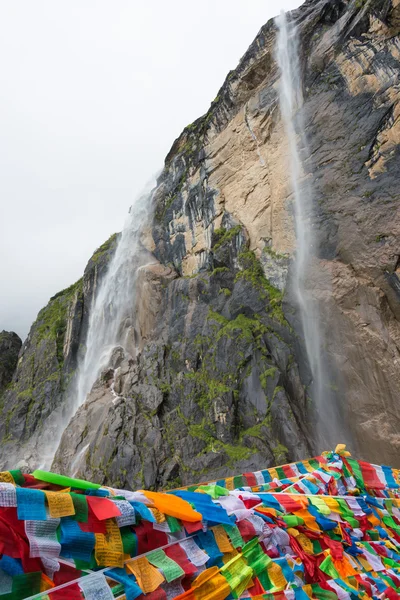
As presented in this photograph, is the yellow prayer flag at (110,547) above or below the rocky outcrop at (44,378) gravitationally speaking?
A: below

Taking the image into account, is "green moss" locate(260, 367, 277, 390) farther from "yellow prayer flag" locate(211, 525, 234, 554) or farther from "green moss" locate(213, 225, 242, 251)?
"yellow prayer flag" locate(211, 525, 234, 554)

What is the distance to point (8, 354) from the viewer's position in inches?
1351

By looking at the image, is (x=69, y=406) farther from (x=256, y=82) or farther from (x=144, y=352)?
(x=256, y=82)

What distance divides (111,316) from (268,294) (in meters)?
11.4

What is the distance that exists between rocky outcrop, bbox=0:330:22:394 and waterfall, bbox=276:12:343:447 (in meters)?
27.6

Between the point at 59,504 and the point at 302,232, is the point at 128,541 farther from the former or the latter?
the point at 302,232

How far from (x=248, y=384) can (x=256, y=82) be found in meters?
16.3

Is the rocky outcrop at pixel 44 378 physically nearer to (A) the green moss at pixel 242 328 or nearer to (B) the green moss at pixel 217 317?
(B) the green moss at pixel 217 317

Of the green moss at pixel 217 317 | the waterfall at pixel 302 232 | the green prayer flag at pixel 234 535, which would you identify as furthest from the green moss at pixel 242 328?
the green prayer flag at pixel 234 535

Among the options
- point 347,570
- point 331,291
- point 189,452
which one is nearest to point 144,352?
point 189,452

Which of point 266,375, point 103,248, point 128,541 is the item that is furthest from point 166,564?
point 103,248

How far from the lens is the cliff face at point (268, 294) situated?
12633 millimetres

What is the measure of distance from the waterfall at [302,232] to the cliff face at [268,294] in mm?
302

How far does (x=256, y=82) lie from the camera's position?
2030cm
